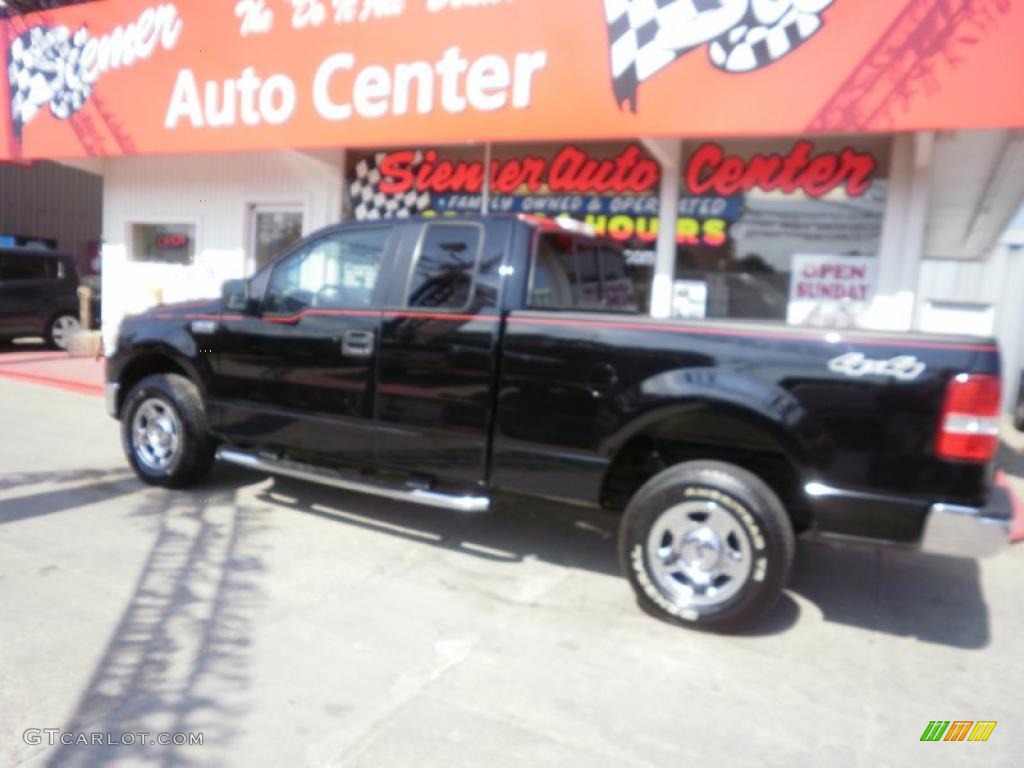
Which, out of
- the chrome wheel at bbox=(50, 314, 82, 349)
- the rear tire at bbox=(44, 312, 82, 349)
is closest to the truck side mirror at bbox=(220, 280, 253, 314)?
the rear tire at bbox=(44, 312, 82, 349)

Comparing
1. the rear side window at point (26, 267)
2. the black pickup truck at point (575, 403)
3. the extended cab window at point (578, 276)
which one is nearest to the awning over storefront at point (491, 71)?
the extended cab window at point (578, 276)

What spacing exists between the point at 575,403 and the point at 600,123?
3.94 metres

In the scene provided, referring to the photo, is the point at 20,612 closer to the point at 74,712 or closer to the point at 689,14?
the point at 74,712

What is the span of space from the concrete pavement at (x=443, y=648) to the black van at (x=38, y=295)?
9.17m

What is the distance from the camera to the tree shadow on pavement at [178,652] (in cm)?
272

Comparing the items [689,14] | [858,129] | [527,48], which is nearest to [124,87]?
[527,48]

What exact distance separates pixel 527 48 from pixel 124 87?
580 cm

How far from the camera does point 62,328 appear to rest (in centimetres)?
1350

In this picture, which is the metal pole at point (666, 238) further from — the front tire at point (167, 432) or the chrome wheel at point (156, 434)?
the chrome wheel at point (156, 434)

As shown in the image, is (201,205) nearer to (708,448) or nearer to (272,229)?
(272,229)

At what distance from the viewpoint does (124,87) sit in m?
10.0

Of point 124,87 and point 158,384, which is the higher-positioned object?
point 124,87

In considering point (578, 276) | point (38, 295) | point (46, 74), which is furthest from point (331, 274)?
point (38, 295)

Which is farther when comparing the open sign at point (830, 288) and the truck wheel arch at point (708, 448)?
the open sign at point (830, 288)
